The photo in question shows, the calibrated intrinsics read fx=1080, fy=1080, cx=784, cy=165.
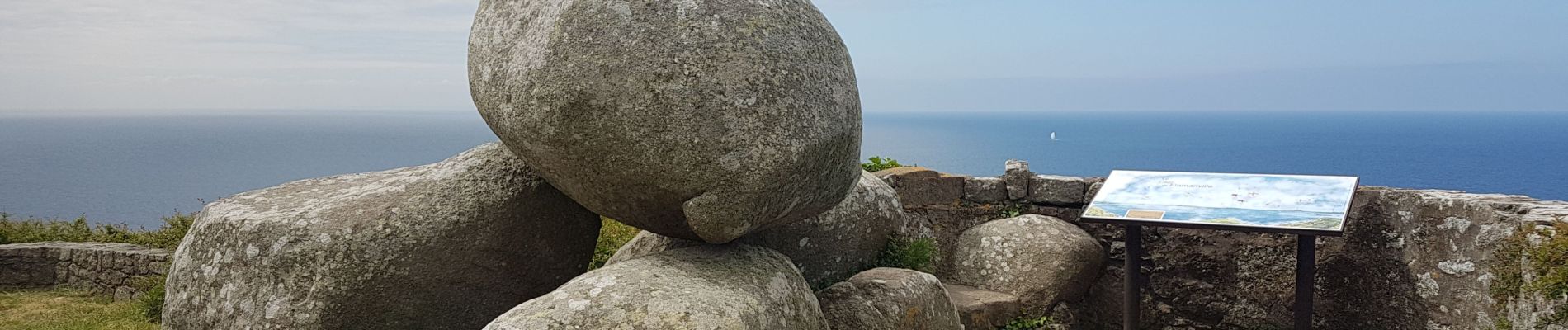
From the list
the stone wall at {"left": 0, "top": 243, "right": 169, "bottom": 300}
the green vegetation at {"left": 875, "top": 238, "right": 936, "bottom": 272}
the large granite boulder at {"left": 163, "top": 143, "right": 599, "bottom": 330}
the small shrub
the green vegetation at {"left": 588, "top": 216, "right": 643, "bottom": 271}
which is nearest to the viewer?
the large granite boulder at {"left": 163, "top": 143, "right": 599, "bottom": 330}

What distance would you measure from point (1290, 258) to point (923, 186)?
9.37 feet

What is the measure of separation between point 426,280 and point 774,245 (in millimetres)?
1766

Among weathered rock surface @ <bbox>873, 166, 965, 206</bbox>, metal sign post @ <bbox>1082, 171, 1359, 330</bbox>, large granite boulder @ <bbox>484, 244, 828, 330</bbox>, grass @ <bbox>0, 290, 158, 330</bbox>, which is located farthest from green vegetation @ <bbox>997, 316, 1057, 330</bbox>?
grass @ <bbox>0, 290, 158, 330</bbox>

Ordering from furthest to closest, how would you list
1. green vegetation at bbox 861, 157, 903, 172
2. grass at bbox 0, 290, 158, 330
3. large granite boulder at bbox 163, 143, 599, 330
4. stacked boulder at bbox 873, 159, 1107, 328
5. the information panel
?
green vegetation at bbox 861, 157, 903, 172 → grass at bbox 0, 290, 158, 330 → stacked boulder at bbox 873, 159, 1107, 328 → the information panel → large granite boulder at bbox 163, 143, 599, 330

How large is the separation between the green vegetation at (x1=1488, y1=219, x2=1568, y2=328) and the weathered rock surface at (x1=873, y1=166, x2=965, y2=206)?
3914 mm

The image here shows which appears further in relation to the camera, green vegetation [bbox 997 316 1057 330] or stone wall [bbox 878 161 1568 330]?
green vegetation [bbox 997 316 1057 330]

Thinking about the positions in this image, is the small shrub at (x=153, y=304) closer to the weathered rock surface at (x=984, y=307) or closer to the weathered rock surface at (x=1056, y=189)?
the weathered rock surface at (x=984, y=307)

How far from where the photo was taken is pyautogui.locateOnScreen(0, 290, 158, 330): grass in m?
8.91

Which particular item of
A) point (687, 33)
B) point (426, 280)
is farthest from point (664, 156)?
point (426, 280)

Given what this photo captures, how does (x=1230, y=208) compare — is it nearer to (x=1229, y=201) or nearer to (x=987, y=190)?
(x=1229, y=201)

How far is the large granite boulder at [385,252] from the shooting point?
471 cm

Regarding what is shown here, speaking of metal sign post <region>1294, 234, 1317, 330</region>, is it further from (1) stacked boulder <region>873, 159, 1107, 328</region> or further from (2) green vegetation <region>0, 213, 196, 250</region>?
(2) green vegetation <region>0, 213, 196, 250</region>

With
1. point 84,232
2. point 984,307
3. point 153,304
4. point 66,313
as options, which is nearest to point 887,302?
point 984,307

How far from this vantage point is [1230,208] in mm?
7312
